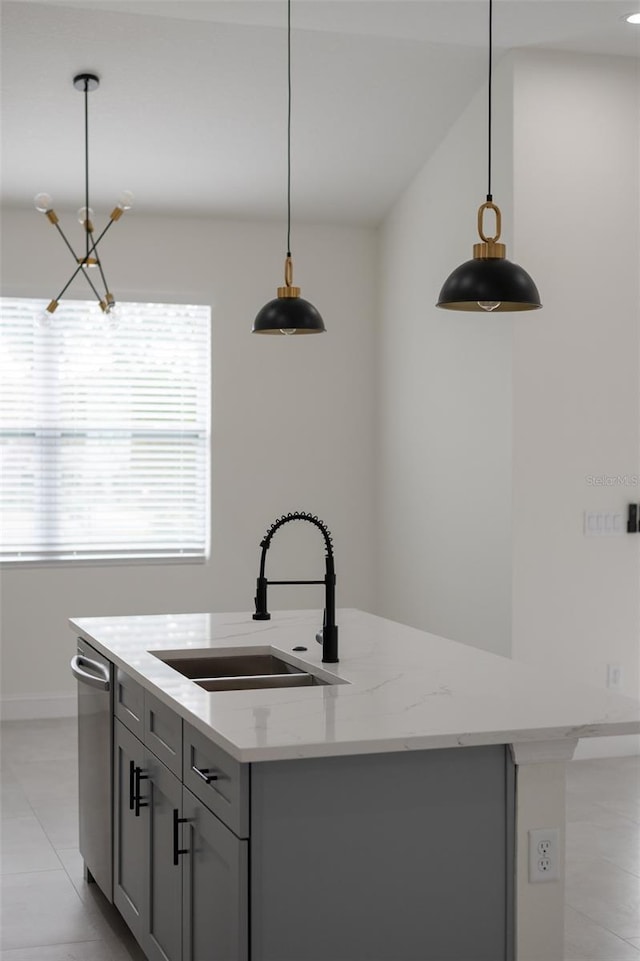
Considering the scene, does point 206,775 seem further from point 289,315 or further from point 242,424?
point 242,424

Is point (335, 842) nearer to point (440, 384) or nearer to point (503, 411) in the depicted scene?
point (503, 411)

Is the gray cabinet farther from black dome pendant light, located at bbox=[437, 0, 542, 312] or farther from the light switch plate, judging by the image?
the light switch plate

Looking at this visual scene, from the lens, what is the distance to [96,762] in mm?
3512

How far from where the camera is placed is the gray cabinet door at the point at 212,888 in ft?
6.91

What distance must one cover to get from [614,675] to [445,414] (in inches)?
61.0

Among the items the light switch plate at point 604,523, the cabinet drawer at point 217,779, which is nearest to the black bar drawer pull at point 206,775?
the cabinet drawer at point 217,779

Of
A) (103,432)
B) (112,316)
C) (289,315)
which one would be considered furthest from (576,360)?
(103,432)

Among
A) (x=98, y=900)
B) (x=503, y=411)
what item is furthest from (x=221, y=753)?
(x=503, y=411)

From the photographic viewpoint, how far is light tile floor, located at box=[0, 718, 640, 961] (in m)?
3.24

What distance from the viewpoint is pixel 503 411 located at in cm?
504

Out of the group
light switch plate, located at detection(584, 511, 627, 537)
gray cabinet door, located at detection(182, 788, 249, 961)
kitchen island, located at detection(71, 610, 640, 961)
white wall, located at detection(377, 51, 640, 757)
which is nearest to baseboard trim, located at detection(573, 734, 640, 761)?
white wall, located at detection(377, 51, 640, 757)

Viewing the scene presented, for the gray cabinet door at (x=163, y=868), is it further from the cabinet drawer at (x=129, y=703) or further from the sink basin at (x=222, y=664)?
the sink basin at (x=222, y=664)

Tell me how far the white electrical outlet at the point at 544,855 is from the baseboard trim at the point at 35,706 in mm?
4332

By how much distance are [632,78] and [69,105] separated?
2638 mm
